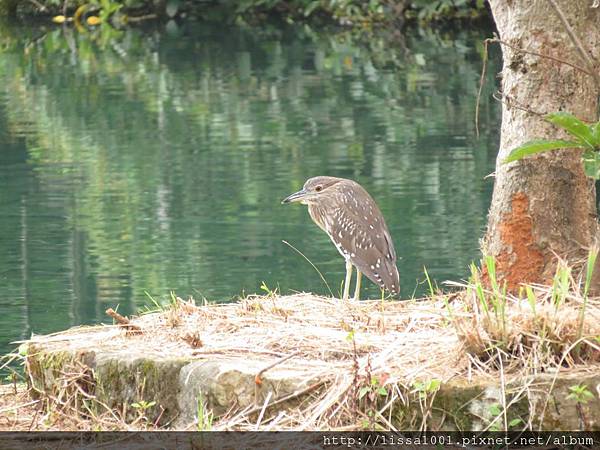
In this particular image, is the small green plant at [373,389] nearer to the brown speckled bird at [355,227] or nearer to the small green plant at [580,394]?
the small green plant at [580,394]

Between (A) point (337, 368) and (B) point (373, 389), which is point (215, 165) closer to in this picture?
(A) point (337, 368)

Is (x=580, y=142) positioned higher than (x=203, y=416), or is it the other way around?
(x=580, y=142)

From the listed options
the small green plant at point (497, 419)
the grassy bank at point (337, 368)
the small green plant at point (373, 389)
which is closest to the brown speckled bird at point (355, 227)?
the grassy bank at point (337, 368)

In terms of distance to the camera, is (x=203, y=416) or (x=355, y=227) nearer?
(x=203, y=416)

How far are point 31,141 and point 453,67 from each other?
874 centimetres

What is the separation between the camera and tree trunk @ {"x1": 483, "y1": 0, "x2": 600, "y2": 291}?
555 centimetres

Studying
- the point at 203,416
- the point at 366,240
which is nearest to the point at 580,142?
the point at 203,416

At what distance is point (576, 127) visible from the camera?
4.80 m

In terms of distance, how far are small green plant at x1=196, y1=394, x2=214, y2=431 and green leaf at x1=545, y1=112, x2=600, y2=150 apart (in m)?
1.58

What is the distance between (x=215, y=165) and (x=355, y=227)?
7159 mm

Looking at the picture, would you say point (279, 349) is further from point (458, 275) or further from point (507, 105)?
point (458, 275)

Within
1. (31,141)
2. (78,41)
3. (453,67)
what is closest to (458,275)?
(31,141)

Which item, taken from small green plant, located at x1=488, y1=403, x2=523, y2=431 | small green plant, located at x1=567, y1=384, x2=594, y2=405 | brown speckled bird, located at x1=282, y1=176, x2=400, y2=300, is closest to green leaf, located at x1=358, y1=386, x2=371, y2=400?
small green plant, located at x1=488, y1=403, x2=523, y2=431

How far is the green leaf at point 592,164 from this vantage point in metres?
4.73
